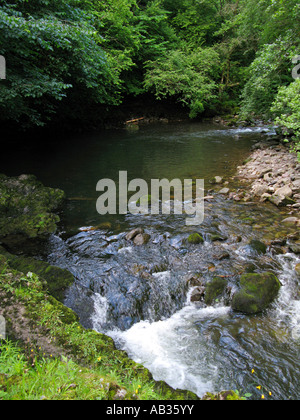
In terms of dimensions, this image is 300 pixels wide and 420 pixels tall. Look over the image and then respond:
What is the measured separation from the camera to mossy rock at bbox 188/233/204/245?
5.96 m

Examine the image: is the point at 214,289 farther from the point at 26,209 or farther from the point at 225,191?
the point at 26,209

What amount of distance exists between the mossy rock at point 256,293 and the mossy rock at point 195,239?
1.59 metres

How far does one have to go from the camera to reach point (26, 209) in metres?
7.30

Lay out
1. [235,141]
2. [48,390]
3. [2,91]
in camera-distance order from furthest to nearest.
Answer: [235,141] → [2,91] → [48,390]

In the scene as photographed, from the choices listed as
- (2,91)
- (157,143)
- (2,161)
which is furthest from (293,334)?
(157,143)

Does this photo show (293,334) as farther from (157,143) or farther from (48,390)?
(157,143)

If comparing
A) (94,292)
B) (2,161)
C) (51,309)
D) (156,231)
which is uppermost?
(2,161)

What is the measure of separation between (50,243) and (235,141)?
13.9 m

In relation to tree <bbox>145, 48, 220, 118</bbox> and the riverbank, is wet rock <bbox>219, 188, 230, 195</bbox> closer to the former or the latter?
the riverbank

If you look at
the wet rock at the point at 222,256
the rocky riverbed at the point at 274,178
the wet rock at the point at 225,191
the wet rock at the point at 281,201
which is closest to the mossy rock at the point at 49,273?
the wet rock at the point at 222,256

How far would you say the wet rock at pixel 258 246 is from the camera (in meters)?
5.53

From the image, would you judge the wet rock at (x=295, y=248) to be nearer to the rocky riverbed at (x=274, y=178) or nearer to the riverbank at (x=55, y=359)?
the rocky riverbed at (x=274, y=178)

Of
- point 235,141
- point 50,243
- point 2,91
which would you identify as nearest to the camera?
point 50,243

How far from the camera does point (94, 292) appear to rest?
460cm
